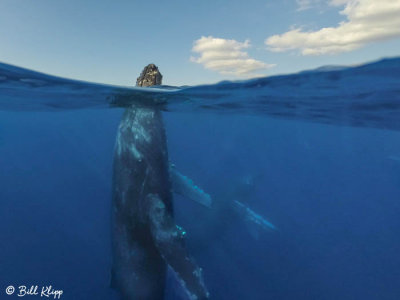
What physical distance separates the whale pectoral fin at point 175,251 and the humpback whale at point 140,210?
2cm

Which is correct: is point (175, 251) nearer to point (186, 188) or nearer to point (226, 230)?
point (186, 188)

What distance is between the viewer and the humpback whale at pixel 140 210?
6.85 m

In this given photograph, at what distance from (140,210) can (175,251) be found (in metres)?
1.41

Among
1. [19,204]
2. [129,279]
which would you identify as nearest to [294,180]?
[19,204]

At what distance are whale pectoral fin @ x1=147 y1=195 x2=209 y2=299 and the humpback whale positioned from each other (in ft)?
0.08

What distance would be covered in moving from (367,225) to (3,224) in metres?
54.5

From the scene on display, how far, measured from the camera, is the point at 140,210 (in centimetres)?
690

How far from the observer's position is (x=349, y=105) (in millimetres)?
16234

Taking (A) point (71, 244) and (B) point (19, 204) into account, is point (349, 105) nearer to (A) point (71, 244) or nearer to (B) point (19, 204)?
(A) point (71, 244)

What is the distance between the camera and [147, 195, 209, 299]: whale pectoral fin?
598cm
